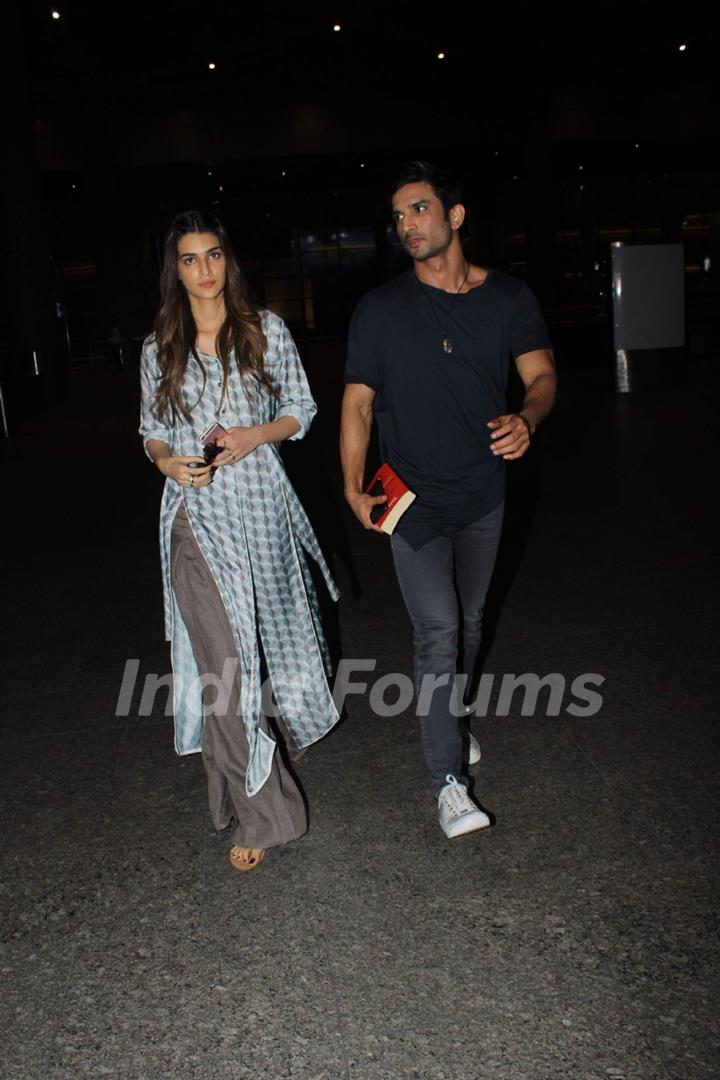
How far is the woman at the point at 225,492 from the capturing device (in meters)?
3.10

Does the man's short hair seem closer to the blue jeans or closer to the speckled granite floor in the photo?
the blue jeans

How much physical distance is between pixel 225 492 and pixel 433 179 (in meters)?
1.19

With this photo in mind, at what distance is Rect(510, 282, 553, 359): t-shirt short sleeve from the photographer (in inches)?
128

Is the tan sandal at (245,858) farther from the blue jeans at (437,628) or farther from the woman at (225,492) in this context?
the blue jeans at (437,628)

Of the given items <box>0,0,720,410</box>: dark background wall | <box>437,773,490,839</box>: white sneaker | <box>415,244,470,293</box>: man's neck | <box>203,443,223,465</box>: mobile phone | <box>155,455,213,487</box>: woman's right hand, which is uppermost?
<box>0,0,720,410</box>: dark background wall

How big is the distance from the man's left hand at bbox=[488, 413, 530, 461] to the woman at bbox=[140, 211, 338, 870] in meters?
0.65

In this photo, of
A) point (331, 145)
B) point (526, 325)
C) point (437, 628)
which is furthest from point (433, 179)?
point (331, 145)

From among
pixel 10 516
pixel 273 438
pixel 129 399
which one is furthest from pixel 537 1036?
pixel 129 399

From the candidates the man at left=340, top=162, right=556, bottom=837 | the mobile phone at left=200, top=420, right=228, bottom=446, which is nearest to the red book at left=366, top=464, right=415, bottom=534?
the man at left=340, top=162, right=556, bottom=837

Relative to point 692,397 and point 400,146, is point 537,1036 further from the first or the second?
point 400,146

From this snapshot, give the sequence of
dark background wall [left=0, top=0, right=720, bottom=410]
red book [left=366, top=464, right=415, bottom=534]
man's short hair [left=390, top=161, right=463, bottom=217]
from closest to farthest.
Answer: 1. red book [left=366, top=464, right=415, bottom=534]
2. man's short hair [left=390, top=161, right=463, bottom=217]
3. dark background wall [left=0, top=0, right=720, bottom=410]

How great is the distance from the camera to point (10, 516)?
8812mm

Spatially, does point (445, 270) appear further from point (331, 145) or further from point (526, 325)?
point (331, 145)

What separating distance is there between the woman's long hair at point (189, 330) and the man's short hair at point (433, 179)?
23.2 inches
